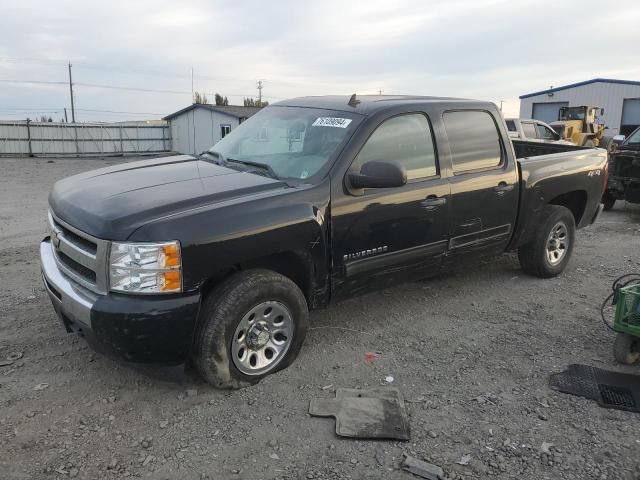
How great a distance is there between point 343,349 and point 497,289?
7.26 feet

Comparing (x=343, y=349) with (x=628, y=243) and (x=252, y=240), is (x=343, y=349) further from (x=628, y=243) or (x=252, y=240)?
(x=628, y=243)

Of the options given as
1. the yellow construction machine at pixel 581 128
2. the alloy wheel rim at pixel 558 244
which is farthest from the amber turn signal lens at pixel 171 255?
the yellow construction machine at pixel 581 128

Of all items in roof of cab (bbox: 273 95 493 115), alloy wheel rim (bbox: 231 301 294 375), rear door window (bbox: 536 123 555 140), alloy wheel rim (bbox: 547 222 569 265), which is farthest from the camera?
rear door window (bbox: 536 123 555 140)

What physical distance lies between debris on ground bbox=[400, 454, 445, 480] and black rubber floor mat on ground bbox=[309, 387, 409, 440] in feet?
0.67

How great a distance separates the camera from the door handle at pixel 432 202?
4.24 meters

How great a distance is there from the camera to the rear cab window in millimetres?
4004

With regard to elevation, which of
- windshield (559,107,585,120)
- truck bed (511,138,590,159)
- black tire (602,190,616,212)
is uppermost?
windshield (559,107,585,120)

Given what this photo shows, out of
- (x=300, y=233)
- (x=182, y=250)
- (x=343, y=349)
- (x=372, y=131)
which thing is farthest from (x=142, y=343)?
(x=372, y=131)

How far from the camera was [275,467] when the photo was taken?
110 inches

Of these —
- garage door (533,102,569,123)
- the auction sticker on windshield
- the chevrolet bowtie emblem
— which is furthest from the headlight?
garage door (533,102,569,123)

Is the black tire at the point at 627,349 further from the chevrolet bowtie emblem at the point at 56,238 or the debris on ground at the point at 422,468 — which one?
the chevrolet bowtie emblem at the point at 56,238

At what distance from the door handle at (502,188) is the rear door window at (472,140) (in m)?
0.19

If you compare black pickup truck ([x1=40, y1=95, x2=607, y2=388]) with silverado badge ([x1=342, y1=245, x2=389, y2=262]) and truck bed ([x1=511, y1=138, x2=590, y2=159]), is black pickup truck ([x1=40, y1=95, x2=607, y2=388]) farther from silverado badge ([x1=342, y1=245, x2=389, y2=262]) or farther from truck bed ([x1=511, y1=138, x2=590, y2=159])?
truck bed ([x1=511, y1=138, x2=590, y2=159])

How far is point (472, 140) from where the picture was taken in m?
4.75
